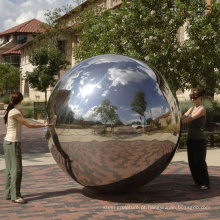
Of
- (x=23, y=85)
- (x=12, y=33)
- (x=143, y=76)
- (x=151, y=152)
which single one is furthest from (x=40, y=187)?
(x=12, y=33)

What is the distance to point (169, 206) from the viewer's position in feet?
18.7

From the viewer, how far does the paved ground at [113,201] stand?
5.33 m

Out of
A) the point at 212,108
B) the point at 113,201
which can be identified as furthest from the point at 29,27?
the point at 113,201

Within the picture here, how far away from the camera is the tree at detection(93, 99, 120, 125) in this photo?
5414mm

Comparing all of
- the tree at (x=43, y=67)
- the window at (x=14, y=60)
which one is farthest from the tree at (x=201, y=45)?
the window at (x=14, y=60)

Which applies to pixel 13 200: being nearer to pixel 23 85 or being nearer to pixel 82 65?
pixel 82 65

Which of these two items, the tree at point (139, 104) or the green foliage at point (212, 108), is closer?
the tree at point (139, 104)

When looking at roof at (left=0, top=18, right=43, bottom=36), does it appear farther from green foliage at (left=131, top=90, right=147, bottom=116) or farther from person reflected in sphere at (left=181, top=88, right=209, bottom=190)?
green foliage at (left=131, top=90, right=147, bottom=116)

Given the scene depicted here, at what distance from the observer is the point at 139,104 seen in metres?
5.48

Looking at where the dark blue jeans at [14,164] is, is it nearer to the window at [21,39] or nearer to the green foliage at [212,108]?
the green foliage at [212,108]

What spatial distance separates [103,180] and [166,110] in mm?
1386

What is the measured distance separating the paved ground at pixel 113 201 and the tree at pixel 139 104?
139 centimetres

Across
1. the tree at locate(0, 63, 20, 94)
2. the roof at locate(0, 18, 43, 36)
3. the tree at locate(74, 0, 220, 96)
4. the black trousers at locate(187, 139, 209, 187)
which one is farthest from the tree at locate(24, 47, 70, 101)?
the roof at locate(0, 18, 43, 36)

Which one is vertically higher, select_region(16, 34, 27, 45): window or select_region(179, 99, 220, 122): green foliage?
select_region(16, 34, 27, 45): window
